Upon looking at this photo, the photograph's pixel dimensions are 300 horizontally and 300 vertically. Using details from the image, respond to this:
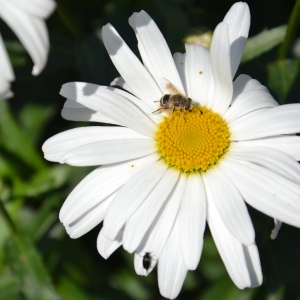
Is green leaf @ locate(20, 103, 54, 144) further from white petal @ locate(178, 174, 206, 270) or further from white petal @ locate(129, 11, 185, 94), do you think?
white petal @ locate(178, 174, 206, 270)

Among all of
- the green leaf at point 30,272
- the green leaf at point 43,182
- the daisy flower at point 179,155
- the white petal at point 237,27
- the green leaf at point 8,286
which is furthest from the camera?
the green leaf at point 43,182

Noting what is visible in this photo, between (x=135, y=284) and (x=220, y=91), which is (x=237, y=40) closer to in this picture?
(x=220, y=91)

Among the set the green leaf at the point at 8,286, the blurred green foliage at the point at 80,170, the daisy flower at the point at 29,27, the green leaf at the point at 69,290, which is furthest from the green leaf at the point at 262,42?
the green leaf at the point at 8,286

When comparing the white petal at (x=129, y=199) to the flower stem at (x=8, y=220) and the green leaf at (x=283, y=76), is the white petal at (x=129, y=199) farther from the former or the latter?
the green leaf at (x=283, y=76)

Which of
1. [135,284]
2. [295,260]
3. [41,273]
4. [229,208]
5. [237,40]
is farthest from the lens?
[135,284]

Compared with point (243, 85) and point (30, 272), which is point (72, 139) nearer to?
point (243, 85)

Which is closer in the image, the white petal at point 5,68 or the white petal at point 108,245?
the white petal at point 5,68

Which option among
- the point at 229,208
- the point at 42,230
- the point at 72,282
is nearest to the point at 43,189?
the point at 42,230
